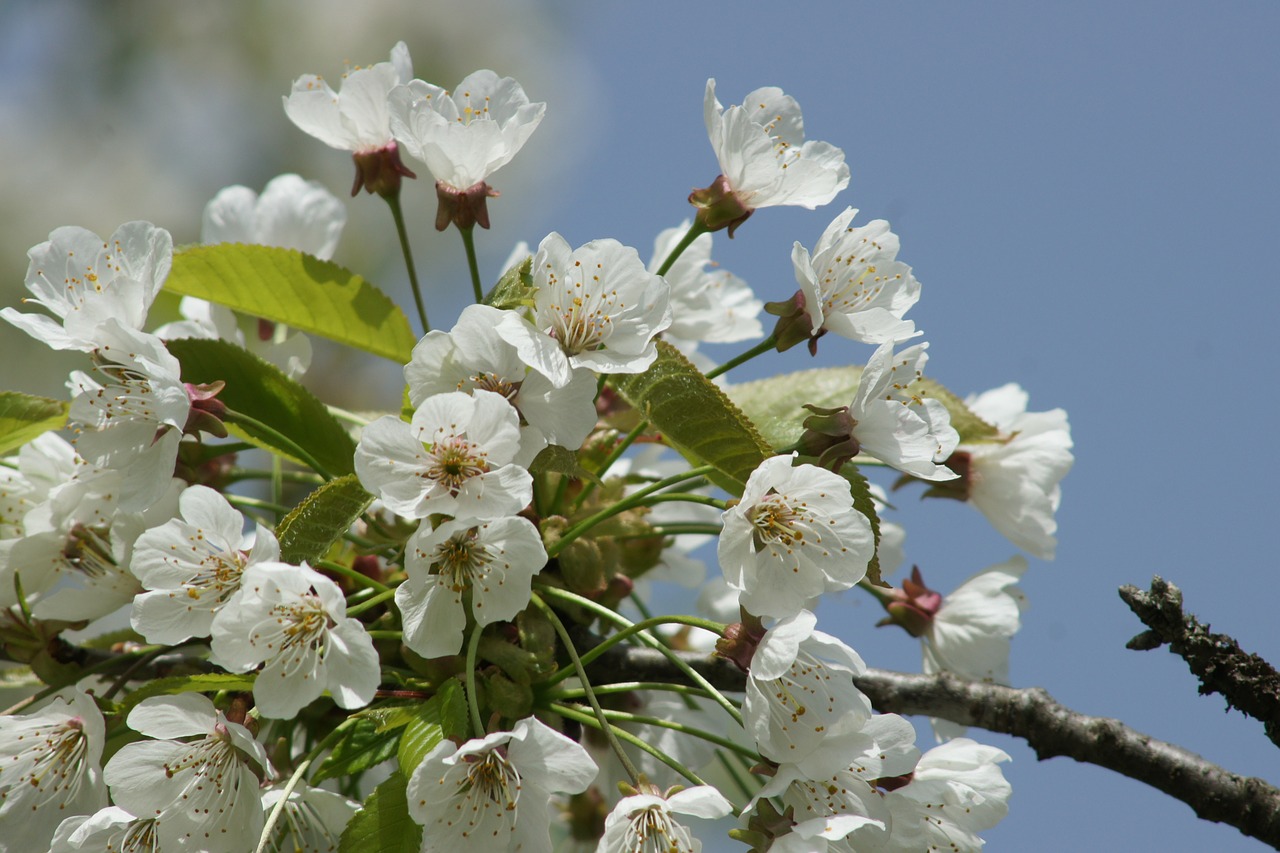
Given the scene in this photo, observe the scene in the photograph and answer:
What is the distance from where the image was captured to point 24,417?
1.77m

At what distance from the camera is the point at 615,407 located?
2252 millimetres

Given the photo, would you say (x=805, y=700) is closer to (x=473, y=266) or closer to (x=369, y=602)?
(x=369, y=602)

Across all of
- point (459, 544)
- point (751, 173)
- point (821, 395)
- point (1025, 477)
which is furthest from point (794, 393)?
point (459, 544)

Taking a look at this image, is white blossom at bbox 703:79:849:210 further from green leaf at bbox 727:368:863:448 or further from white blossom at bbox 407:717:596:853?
white blossom at bbox 407:717:596:853

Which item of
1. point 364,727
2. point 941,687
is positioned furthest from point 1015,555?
point 364,727

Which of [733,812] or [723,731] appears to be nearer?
[733,812]

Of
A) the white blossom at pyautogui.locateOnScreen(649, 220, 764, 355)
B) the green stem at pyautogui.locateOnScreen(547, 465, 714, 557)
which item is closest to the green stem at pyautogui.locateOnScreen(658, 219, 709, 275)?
the white blossom at pyautogui.locateOnScreen(649, 220, 764, 355)

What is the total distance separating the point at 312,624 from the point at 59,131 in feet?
14.0

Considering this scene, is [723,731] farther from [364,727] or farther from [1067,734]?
[364,727]

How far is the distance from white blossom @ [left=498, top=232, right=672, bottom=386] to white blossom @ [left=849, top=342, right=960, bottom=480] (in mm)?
297

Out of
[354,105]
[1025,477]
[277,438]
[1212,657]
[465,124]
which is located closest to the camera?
[1212,657]

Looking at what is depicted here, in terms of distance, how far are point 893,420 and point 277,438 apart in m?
0.90

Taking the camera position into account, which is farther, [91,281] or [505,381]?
[91,281]

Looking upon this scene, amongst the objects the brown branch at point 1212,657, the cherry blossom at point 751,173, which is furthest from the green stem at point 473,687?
the brown branch at point 1212,657
